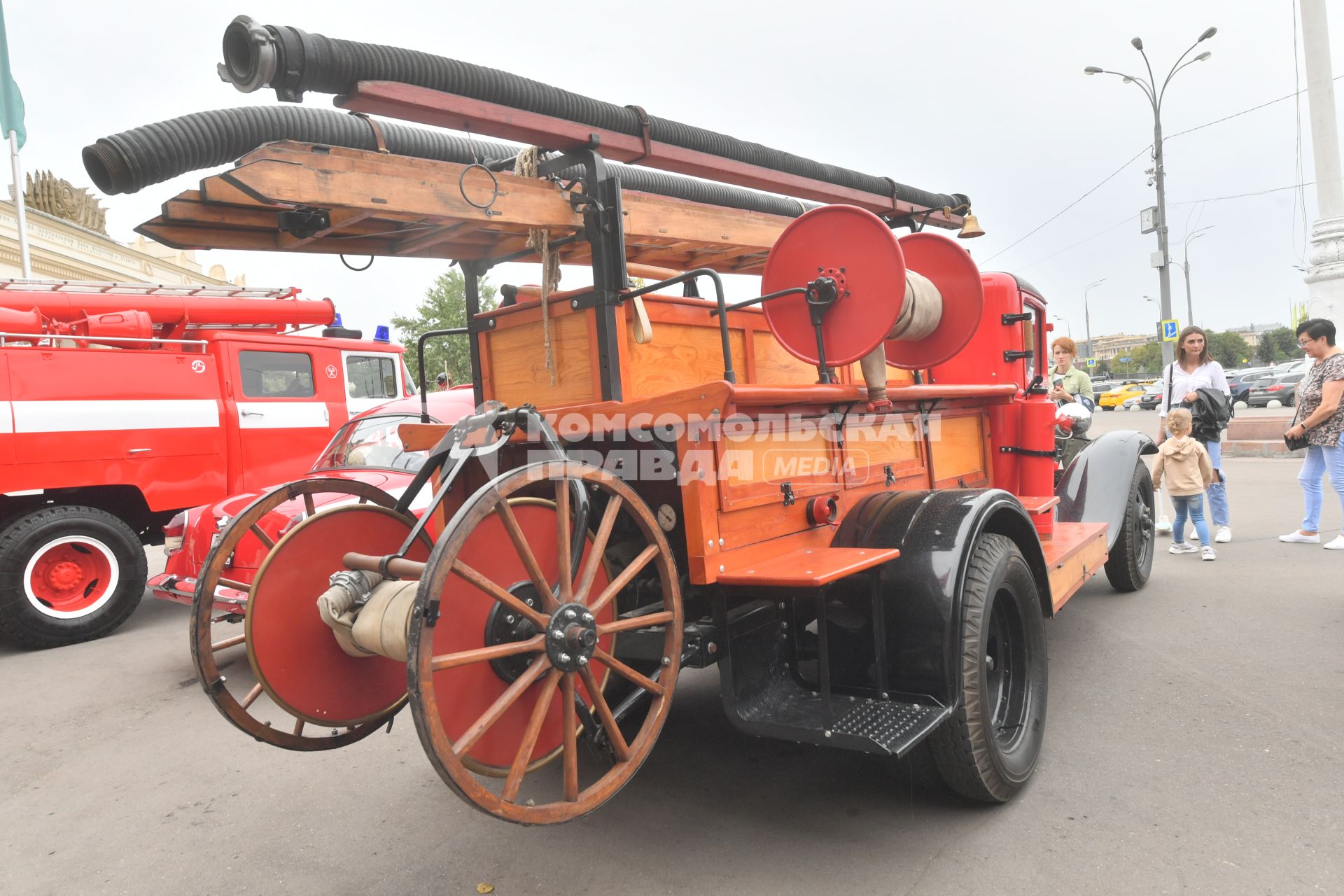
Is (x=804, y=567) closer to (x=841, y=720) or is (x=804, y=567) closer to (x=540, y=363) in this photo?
(x=841, y=720)

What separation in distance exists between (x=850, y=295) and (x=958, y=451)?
5.66 feet

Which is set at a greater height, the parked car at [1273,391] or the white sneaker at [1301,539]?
the parked car at [1273,391]

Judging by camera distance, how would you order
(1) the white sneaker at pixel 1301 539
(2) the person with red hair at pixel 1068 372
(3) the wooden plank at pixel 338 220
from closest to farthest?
(3) the wooden plank at pixel 338 220 → (1) the white sneaker at pixel 1301 539 → (2) the person with red hair at pixel 1068 372

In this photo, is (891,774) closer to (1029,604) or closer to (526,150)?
(1029,604)

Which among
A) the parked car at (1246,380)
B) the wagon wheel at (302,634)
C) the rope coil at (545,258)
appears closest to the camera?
the wagon wheel at (302,634)

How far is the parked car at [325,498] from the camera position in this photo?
5.24 metres

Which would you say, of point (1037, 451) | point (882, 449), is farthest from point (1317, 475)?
point (882, 449)

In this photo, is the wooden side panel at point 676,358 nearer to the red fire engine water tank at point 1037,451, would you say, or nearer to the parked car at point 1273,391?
the red fire engine water tank at point 1037,451

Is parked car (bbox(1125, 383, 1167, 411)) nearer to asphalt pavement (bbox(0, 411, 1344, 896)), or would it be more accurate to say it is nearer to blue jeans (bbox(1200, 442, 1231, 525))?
blue jeans (bbox(1200, 442, 1231, 525))

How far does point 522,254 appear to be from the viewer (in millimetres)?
3320

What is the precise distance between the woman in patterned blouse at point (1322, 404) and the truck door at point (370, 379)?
8136 mm

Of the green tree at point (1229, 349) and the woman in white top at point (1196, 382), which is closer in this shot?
the woman in white top at point (1196, 382)

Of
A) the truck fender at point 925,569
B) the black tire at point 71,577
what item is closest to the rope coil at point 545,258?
the truck fender at point 925,569

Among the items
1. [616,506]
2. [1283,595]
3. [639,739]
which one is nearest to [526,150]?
[616,506]
